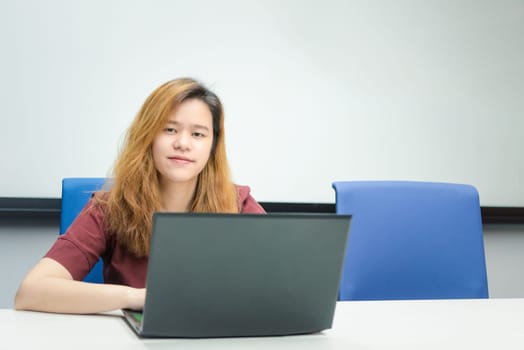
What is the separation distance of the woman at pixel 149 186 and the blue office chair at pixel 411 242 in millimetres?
340

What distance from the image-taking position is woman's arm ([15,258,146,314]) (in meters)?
1.21

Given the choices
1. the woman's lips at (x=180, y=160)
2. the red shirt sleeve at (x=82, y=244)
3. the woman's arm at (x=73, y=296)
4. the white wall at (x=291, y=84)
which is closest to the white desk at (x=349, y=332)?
the woman's arm at (x=73, y=296)

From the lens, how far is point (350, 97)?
9.13 ft

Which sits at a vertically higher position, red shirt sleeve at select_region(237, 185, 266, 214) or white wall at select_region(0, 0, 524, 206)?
white wall at select_region(0, 0, 524, 206)

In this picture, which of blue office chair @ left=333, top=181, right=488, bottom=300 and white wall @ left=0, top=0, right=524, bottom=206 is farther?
white wall @ left=0, top=0, right=524, bottom=206

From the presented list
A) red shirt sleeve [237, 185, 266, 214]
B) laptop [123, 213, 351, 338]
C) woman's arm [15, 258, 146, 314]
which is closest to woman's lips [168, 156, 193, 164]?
red shirt sleeve [237, 185, 266, 214]

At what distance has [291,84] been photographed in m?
2.70

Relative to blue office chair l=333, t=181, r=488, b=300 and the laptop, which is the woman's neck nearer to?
blue office chair l=333, t=181, r=488, b=300

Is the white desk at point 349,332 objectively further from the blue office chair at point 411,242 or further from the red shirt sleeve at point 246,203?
the red shirt sleeve at point 246,203

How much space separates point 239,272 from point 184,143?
588mm

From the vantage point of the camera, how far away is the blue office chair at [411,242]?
5.70 ft

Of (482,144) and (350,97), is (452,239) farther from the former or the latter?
(482,144)

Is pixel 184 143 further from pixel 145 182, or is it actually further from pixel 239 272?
pixel 239 272

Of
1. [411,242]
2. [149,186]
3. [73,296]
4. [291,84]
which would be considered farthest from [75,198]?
[291,84]
